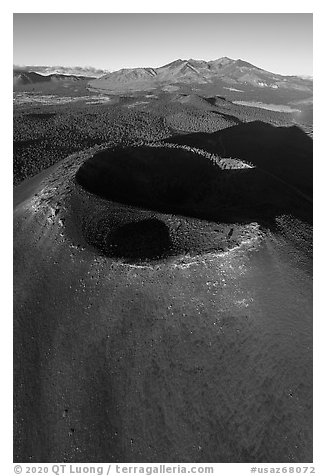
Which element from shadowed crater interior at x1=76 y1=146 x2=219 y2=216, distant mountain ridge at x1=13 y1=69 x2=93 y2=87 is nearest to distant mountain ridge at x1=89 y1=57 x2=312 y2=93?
distant mountain ridge at x1=13 y1=69 x2=93 y2=87

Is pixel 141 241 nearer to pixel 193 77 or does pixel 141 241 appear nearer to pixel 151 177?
pixel 151 177

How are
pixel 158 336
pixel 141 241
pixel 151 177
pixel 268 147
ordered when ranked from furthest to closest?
pixel 268 147
pixel 151 177
pixel 141 241
pixel 158 336

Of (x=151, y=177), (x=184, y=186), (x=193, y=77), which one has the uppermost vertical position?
(x=193, y=77)

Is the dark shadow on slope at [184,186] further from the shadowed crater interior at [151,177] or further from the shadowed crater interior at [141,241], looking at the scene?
the shadowed crater interior at [141,241]

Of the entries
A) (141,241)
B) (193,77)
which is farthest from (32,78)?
(141,241)

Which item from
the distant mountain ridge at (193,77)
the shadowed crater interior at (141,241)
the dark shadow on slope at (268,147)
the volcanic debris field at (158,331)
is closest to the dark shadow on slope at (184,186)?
the volcanic debris field at (158,331)

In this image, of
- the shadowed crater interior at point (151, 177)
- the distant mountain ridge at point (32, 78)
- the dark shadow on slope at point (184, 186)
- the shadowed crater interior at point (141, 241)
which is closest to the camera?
the shadowed crater interior at point (141, 241)

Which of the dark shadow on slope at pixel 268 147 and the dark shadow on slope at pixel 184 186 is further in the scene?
the dark shadow on slope at pixel 268 147

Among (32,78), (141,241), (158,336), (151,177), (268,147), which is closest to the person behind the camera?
(158,336)
